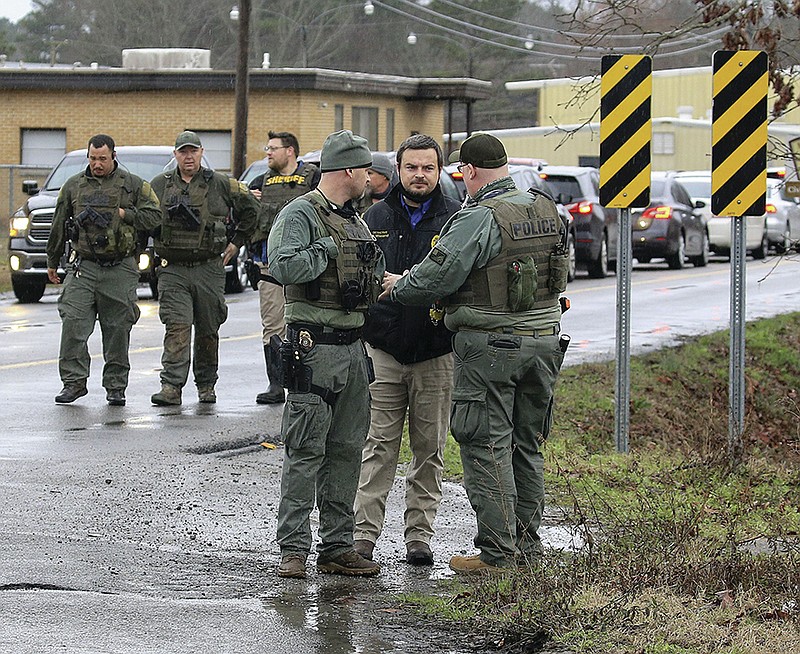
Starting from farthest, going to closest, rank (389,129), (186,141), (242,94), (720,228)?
(389,129)
(720,228)
(242,94)
(186,141)

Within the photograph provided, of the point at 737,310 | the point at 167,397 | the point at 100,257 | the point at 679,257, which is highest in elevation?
the point at 679,257

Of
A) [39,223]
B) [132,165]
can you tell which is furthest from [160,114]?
[39,223]

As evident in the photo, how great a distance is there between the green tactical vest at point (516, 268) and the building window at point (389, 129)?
3725 cm

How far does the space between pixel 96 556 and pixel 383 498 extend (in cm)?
142

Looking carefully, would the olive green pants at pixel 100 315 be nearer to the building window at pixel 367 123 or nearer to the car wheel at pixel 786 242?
the car wheel at pixel 786 242

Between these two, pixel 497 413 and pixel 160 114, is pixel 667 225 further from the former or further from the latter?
pixel 497 413

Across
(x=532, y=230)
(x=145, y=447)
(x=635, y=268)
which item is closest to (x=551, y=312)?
(x=532, y=230)

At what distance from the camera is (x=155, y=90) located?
40.5m

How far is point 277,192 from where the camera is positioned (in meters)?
12.1

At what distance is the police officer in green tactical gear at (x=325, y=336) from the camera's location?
22.0 ft

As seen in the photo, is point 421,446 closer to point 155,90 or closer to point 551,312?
point 551,312

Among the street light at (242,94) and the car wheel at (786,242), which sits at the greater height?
the street light at (242,94)

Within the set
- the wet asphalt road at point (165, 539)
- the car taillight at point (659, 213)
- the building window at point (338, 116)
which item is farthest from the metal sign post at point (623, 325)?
the building window at point (338, 116)

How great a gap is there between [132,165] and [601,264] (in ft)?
31.2
